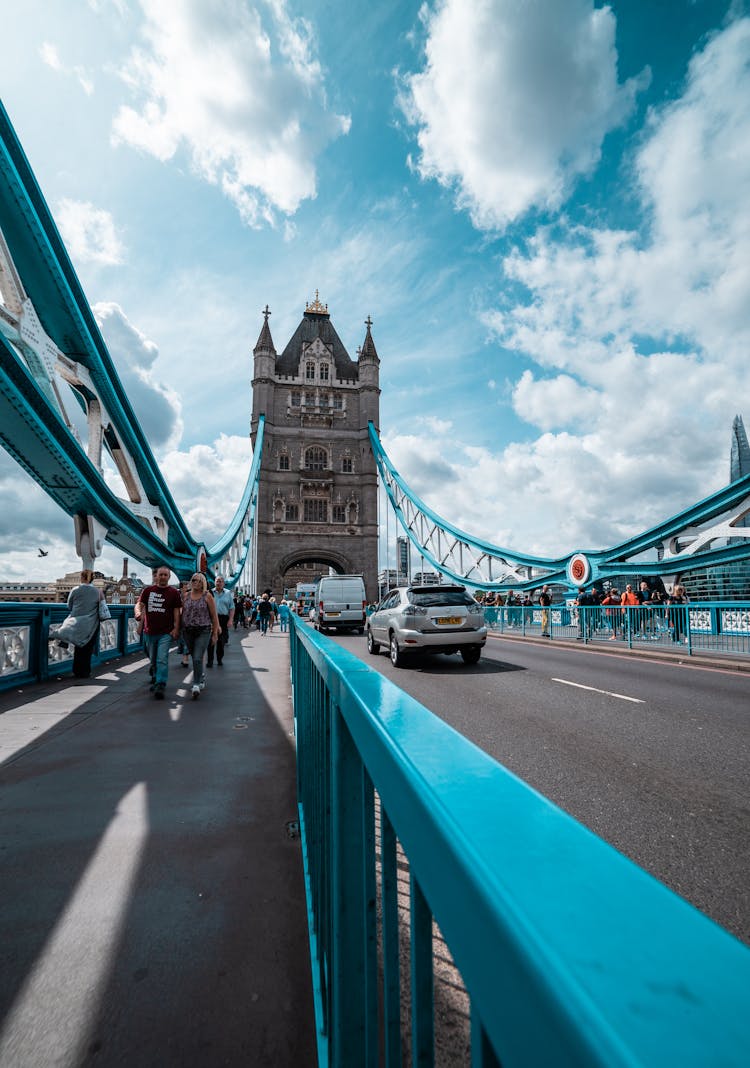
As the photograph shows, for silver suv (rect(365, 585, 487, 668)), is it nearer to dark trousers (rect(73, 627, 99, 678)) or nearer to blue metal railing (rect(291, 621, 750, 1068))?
dark trousers (rect(73, 627, 99, 678))

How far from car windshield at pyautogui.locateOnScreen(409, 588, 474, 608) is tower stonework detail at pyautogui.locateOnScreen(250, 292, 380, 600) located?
3488 centimetres

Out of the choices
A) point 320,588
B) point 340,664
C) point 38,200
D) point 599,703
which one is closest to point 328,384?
point 320,588

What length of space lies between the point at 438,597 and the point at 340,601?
926cm

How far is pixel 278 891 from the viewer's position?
2.26 m

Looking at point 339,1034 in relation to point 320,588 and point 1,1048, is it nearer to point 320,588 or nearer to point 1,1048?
point 1,1048

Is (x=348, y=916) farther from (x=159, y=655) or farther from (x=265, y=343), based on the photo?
(x=265, y=343)

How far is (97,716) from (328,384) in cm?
4886

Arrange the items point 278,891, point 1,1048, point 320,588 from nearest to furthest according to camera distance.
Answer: point 1,1048
point 278,891
point 320,588

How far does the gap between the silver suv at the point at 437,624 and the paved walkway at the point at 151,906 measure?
193 inches

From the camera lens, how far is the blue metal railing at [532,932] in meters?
0.31

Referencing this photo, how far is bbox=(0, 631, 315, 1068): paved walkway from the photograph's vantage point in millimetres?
1552

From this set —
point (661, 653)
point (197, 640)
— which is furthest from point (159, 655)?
point (661, 653)

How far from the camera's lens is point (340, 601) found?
18.3 metres

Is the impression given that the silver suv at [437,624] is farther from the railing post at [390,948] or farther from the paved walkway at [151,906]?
the railing post at [390,948]
